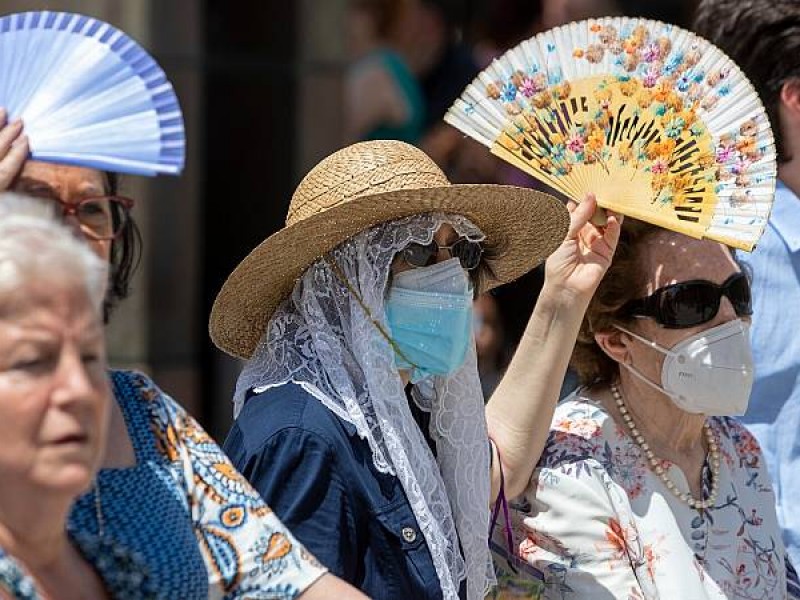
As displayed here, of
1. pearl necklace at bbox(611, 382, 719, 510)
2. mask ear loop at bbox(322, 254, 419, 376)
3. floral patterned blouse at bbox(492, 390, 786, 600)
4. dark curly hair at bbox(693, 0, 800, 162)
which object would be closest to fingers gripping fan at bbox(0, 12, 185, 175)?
mask ear loop at bbox(322, 254, 419, 376)

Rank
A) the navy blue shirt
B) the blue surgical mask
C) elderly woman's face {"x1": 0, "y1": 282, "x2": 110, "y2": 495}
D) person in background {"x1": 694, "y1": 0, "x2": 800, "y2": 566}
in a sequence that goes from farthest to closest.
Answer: person in background {"x1": 694, "y1": 0, "x2": 800, "y2": 566} < the blue surgical mask < the navy blue shirt < elderly woman's face {"x1": 0, "y1": 282, "x2": 110, "y2": 495}

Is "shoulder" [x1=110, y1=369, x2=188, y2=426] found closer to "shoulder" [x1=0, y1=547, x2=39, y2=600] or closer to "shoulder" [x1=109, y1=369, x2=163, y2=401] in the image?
"shoulder" [x1=109, y1=369, x2=163, y2=401]

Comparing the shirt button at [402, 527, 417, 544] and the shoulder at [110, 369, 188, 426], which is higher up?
the shoulder at [110, 369, 188, 426]

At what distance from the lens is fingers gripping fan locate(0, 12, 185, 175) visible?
230 cm

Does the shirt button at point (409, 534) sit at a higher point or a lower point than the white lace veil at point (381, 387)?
lower

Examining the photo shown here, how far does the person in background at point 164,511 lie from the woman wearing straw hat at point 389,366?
446mm

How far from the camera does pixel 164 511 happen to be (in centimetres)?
216

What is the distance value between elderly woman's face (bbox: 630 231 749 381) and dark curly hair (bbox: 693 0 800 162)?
0.72 m

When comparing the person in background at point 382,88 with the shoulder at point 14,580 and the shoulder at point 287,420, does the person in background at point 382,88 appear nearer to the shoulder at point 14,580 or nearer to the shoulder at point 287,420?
the shoulder at point 287,420

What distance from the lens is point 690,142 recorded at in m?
3.29

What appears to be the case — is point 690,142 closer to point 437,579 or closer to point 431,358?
point 431,358

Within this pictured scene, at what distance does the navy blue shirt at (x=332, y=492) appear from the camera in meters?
2.71

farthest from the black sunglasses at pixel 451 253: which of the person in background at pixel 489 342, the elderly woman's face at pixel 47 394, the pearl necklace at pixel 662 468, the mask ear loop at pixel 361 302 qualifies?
the person in background at pixel 489 342

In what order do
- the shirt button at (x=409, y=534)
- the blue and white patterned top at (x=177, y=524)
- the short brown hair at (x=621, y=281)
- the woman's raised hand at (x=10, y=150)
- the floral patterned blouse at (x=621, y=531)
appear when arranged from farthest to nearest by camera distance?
1. the short brown hair at (x=621, y=281)
2. the floral patterned blouse at (x=621, y=531)
3. the shirt button at (x=409, y=534)
4. the woman's raised hand at (x=10, y=150)
5. the blue and white patterned top at (x=177, y=524)
